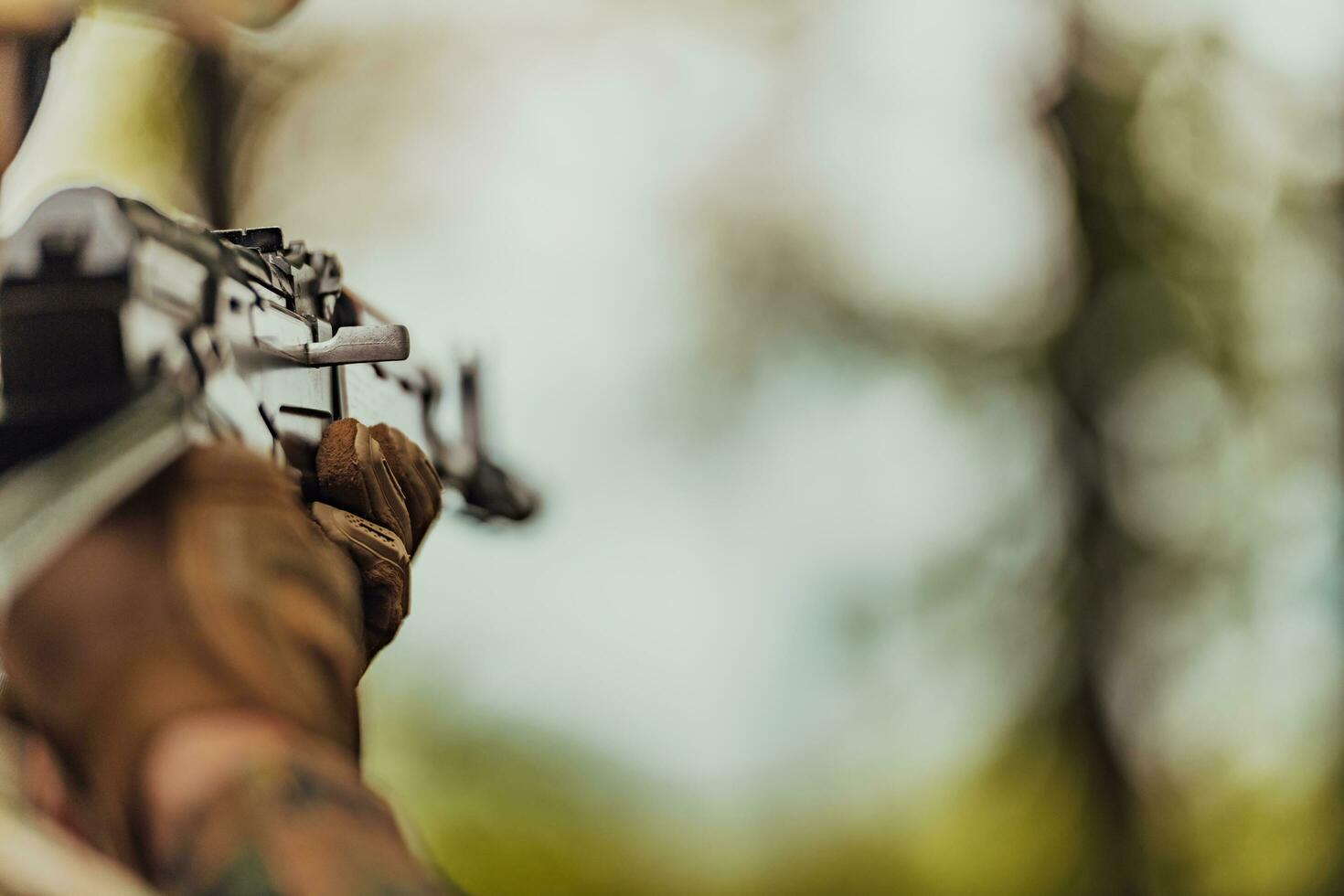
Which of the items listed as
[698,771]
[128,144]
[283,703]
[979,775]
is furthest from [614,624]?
[283,703]

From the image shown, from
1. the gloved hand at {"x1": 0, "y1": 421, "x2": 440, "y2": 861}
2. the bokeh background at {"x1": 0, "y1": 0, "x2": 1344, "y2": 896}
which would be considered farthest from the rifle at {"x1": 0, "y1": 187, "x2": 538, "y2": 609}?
the bokeh background at {"x1": 0, "y1": 0, "x2": 1344, "y2": 896}

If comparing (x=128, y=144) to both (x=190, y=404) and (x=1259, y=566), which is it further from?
(x=1259, y=566)

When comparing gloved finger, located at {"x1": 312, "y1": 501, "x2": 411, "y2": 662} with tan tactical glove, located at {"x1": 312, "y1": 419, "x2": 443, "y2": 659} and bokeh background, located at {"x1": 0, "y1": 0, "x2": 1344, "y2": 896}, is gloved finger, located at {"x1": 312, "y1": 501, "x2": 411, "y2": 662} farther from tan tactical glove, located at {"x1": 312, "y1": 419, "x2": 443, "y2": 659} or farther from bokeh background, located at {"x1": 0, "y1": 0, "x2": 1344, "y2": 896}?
bokeh background, located at {"x1": 0, "y1": 0, "x2": 1344, "y2": 896}

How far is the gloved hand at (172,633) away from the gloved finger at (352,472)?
0.32ft

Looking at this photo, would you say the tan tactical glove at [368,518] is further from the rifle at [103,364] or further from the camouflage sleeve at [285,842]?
the camouflage sleeve at [285,842]

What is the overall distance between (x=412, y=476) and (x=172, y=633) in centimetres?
26

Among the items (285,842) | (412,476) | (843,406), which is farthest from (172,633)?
(843,406)

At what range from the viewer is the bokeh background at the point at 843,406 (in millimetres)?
1257

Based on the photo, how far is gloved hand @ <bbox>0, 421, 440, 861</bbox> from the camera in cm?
34

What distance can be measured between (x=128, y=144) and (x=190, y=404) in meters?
0.97

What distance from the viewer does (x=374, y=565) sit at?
0.49m

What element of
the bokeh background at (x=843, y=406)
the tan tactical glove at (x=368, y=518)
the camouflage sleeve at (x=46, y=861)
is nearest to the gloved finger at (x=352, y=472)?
the tan tactical glove at (x=368, y=518)

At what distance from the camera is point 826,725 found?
1317 millimetres

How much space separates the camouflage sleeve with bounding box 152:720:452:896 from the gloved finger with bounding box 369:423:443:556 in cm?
24
